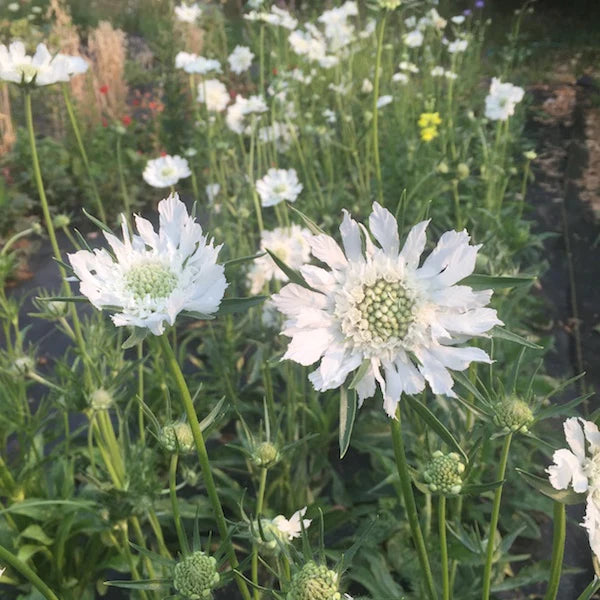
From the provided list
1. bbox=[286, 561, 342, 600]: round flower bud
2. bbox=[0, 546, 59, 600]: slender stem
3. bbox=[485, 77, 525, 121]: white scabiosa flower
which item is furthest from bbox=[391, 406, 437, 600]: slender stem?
bbox=[485, 77, 525, 121]: white scabiosa flower

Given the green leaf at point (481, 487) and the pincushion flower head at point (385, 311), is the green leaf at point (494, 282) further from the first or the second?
the green leaf at point (481, 487)

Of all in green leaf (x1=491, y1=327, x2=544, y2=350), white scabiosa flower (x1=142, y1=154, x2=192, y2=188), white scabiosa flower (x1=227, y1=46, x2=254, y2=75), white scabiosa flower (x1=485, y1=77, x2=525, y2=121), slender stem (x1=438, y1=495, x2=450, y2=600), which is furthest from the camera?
white scabiosa flower (x1=227, y1=46, x2=254, y2=75)

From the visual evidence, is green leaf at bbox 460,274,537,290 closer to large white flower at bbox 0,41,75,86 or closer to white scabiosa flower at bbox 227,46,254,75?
large white flower at bbox 0,41,75,86

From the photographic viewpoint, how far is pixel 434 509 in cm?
173

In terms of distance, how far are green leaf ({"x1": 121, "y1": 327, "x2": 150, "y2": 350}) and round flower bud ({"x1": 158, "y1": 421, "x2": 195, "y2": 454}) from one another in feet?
0.62

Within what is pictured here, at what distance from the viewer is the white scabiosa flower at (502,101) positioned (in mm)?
2676

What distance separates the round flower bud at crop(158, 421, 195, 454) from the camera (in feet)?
3.22

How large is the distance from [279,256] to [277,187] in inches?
14.2

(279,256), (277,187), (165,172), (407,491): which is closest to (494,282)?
(407,491)

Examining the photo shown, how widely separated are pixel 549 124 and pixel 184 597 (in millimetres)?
4648

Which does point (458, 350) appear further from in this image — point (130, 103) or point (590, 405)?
point (130, 103)

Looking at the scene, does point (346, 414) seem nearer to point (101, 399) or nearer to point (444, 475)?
point (444, 475)

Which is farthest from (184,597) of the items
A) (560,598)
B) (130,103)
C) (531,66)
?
(531,66)

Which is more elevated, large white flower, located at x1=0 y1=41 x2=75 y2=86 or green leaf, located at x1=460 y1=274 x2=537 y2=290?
large white flower, located at x1=0 y1=41 x2=75 y2=86
